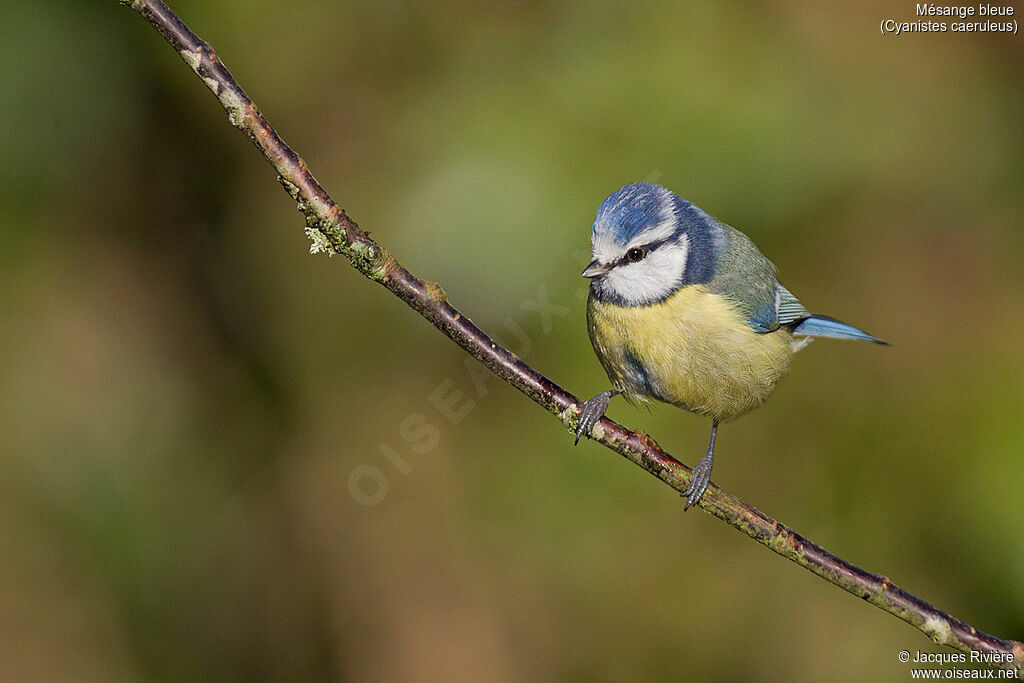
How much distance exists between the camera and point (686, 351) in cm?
224

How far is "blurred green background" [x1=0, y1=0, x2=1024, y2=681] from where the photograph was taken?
336cm

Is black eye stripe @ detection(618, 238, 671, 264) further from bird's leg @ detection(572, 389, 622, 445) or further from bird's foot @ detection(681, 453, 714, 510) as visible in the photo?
bird's foot @ detection(681, 453, 714, 510)

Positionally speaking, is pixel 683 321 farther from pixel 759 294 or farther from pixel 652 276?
pixel 759 294

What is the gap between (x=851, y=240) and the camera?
3564mm

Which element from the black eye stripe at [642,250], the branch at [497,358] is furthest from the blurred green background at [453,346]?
the branch at [497,358]

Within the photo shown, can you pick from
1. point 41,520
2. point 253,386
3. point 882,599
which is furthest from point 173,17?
point 41,520

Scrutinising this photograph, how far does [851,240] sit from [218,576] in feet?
10.0

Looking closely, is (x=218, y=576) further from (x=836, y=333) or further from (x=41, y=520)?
(x=836, y=333)

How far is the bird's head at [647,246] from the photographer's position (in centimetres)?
200

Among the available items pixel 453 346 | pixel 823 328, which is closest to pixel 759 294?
pixel 823 328

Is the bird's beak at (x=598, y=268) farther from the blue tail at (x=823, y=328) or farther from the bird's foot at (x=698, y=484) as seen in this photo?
the blue tail at (x=823, y=328)

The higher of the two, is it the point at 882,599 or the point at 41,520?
the point at 882,599

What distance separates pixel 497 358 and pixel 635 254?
60 cm

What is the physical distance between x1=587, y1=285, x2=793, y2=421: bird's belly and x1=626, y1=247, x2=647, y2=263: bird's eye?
17cm
